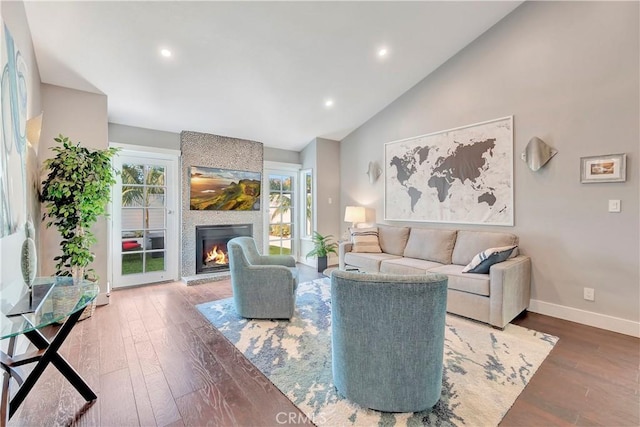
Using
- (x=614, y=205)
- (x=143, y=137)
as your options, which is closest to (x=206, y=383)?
(x=143, y=137)

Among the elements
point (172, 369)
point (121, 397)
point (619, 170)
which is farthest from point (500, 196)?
point (121, 397)

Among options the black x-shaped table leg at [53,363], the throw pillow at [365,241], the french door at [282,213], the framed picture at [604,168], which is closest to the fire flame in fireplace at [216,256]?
the french door at [282,213]

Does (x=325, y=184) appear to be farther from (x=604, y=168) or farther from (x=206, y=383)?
(x=206, y=383)

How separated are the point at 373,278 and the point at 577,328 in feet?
8.75

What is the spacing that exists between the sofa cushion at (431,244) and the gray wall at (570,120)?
0.47 meters

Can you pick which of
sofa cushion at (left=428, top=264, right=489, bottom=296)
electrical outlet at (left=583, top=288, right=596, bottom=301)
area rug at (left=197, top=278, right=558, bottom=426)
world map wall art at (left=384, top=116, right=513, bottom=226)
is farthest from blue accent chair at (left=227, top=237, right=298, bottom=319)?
electrical outlet at (left=583, top=288, right=596, bottom=301)

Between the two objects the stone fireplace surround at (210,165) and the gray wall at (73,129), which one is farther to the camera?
the stone fireplace surround at (210,165)

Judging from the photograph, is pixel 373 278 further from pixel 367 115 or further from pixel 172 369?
pixel 367 115

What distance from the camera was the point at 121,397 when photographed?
1740 millimetres

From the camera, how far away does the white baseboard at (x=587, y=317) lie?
2600mm

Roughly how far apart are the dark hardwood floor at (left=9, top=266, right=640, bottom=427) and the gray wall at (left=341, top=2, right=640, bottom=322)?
60cm

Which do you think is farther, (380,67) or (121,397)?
(380,67)

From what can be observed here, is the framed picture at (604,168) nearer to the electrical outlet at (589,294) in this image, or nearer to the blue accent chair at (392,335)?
the electrical outlet at (589,294)

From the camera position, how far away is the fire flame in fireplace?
472cm
